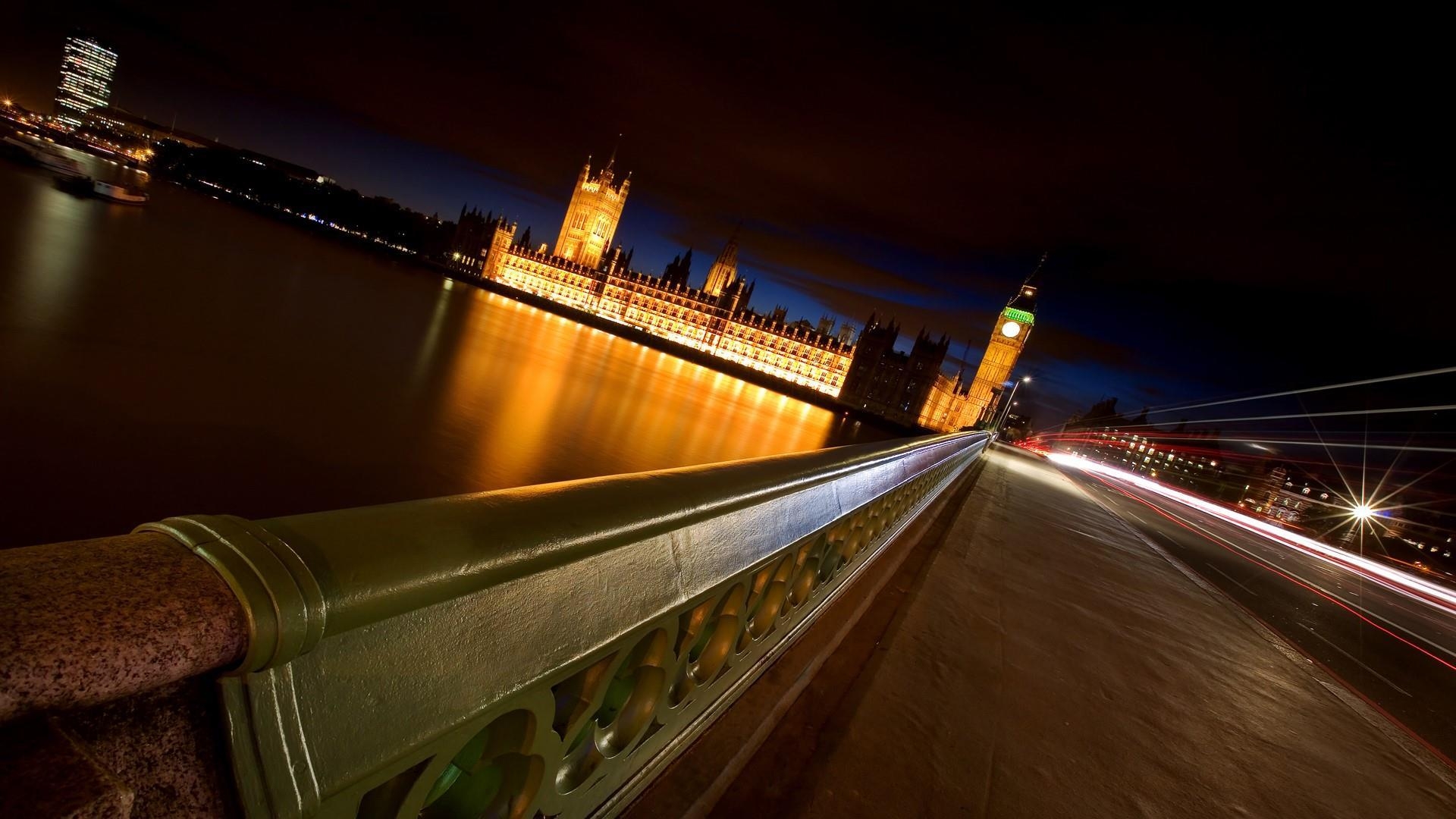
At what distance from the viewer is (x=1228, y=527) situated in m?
Answer: 16.7

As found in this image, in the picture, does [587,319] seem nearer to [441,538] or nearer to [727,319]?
[727,319]

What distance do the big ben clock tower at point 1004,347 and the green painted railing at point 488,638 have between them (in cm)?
8050

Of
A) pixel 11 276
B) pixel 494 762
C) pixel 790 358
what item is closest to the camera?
pixel 494 762

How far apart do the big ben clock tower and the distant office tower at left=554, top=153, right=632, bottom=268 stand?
59785 mm

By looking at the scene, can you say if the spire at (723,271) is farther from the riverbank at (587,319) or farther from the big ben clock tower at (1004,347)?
the big ben clock tower at (1004,347)

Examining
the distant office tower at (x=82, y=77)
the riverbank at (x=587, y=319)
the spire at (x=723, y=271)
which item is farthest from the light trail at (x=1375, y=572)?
the distant office tower at (x=82, y=77)

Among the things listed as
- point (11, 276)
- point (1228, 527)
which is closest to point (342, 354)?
point (11, 276)

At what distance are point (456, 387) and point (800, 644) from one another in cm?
2198

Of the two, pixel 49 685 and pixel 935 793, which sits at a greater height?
pixel 49 685

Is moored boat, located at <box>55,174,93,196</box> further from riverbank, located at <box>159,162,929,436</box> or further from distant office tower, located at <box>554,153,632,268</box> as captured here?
distant office tower, located at <box>554,153,632,268</box>

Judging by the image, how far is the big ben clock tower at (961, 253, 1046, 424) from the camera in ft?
253

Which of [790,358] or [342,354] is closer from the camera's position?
[342,354]

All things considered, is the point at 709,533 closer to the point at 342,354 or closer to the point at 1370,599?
the point at 1370,599

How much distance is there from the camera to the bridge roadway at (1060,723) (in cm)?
179
